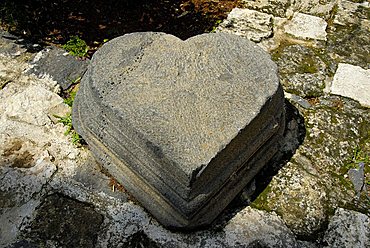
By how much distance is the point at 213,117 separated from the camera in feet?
6.93

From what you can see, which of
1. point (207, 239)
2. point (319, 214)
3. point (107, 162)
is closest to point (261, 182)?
point (319, 214)

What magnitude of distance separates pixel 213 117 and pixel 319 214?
886 millimetres

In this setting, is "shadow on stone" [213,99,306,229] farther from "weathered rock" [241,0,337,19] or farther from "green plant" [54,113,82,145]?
"weathered rock" [241,0,337,19]

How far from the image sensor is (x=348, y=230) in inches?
90.2

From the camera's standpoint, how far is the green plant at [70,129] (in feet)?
8.48

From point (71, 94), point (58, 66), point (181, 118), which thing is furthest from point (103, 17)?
point (181, 118)

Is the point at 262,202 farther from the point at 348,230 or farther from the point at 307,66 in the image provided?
the point at 307,66

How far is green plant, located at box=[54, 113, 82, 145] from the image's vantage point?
102 inches

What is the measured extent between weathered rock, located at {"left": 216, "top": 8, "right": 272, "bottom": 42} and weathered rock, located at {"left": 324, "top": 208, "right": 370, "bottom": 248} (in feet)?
5.62

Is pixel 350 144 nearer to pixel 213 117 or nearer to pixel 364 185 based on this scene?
pixel 364 185

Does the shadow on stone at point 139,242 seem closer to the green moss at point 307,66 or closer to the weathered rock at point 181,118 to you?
the weathered rock at point 181,118

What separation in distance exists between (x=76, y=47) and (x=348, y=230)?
238 cm

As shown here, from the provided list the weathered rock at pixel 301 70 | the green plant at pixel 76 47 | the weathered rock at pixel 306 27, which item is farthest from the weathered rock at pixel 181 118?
the weathered rock at pixel 306 27

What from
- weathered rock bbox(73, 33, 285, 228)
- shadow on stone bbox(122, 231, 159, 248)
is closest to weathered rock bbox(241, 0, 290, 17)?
weathered rock bbox(73, 33, 285, 228)
